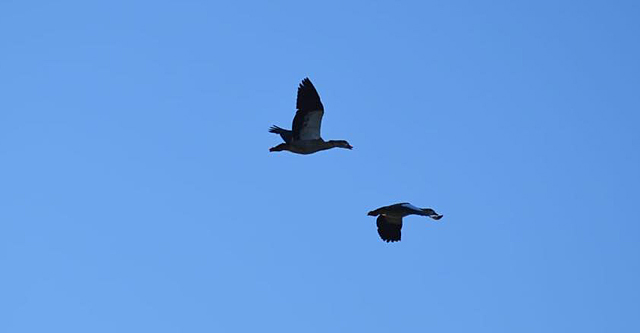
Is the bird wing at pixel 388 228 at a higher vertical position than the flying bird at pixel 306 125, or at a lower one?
lower

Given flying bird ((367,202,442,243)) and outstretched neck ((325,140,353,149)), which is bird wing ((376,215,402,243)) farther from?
outstretched neck ((325,140,353,149))

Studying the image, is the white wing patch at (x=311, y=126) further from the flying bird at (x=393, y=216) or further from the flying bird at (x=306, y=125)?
the flying bird at (x=393, y=216)

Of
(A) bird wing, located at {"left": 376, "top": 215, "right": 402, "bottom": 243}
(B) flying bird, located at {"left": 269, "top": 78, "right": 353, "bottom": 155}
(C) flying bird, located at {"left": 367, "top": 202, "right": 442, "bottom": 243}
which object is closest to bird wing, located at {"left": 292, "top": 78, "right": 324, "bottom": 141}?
(B) flying bird, located at {"left": 269, "top": 78, "right": 353, "bottom": 155}

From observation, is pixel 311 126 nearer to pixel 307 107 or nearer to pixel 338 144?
pixel 307 107

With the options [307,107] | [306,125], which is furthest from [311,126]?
[307,107]

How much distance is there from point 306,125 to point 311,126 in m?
0.19

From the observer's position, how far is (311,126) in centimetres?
3925

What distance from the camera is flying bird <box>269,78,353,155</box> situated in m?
38.9

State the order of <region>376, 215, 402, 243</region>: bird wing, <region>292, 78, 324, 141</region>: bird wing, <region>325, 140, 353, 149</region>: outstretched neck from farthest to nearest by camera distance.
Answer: <region>376, 215, 402, 243</region>: bird wing → <region>325, 140, 353, 149</region>: outstretched neck → <region>292, 78, 324, 141</region>: bird wing

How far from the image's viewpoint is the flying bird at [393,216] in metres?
40.1

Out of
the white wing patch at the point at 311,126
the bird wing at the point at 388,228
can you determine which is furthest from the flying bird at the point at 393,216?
the white wing patch at the point at 311,126

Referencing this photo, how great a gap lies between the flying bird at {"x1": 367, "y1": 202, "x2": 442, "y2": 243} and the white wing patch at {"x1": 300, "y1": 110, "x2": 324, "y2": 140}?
3.72m

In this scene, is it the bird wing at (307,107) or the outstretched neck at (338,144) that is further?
the outstretched neck at (338,144)

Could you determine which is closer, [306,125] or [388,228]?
[306,125]
